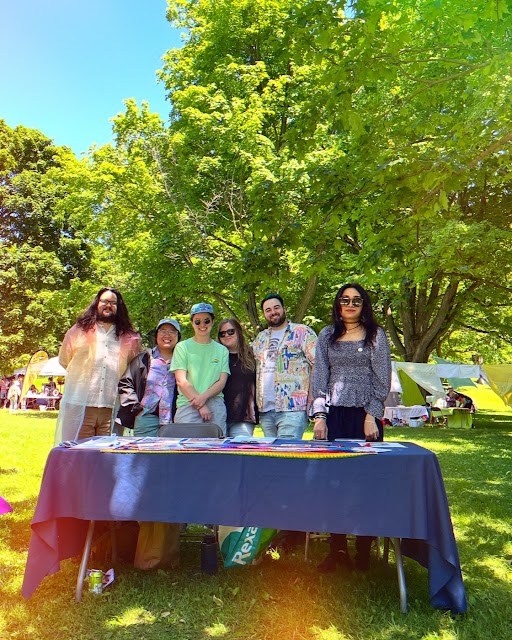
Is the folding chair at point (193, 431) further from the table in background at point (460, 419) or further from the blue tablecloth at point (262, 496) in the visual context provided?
the table in background at point (460, 419)

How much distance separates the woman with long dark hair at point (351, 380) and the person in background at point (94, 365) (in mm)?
1702

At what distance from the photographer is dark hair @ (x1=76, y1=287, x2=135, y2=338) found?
4.80 metres

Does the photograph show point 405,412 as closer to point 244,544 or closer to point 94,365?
point 94,365

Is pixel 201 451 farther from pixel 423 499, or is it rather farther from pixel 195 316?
pixel 195 316

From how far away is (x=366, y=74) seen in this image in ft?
17.6

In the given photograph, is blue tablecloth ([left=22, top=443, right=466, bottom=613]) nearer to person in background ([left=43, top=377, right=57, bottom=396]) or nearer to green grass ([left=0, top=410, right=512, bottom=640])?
green grass ([left=0, top=410, right=512, bottom=640])

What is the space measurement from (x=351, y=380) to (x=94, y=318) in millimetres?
2164

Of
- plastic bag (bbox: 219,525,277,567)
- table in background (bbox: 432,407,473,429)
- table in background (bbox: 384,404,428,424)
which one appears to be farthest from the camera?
table in background (bbox: 384,404,428,424)

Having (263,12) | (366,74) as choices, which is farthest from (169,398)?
(263,12)

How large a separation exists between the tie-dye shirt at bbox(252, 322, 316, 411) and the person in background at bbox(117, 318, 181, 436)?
799 millimetres

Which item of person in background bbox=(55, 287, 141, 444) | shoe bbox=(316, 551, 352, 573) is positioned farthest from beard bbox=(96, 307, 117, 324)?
shoe bbox=(316, 551, 352, 573)

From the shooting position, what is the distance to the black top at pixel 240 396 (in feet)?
15.7

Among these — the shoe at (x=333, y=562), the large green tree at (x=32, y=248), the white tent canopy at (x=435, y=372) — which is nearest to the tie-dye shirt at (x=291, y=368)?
the shoe at (x=333, y=562)

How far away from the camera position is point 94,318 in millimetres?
4820
